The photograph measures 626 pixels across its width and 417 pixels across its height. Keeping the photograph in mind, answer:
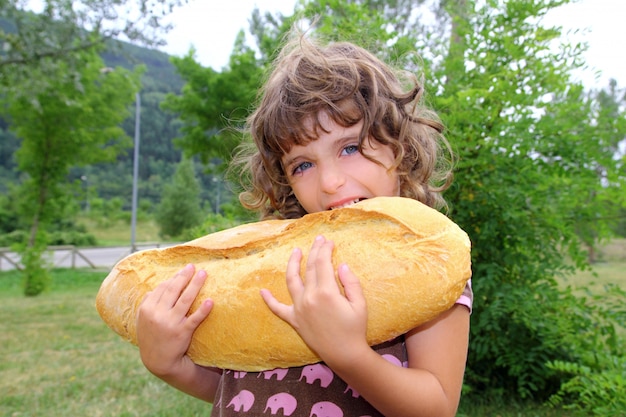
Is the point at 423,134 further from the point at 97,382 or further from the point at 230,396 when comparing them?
the point at 97,382

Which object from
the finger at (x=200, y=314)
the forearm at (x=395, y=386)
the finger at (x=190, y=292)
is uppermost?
the finger at (x=190, y=292)

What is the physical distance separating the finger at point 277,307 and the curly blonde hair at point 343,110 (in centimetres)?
47

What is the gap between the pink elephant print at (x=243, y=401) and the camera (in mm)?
1415

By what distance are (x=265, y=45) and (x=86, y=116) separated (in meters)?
6.48

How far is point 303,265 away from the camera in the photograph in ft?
4.09

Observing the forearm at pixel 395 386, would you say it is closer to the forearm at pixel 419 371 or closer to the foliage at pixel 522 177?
the forearm at pixel 419 371

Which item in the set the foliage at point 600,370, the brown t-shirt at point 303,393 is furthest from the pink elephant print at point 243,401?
the foliage at point 600,370

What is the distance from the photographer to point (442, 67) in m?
3.77

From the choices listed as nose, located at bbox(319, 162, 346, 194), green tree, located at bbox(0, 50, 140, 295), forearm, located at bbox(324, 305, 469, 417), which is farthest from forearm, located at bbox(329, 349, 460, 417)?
green tree, located at bbox(0, 50, 140, 295)

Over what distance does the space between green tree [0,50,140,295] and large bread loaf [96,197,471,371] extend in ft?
40.2

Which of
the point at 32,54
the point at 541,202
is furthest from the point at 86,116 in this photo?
the point at 541,202

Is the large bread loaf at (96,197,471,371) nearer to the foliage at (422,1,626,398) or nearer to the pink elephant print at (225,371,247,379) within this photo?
the pink elephant print at (225,371,247,379)

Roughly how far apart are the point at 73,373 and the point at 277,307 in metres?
5.25

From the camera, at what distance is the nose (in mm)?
1410
